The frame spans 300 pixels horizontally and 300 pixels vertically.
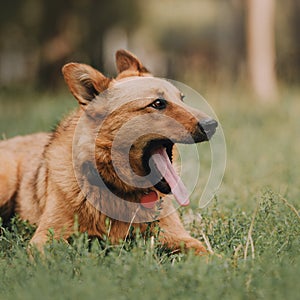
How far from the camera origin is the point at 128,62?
487cm

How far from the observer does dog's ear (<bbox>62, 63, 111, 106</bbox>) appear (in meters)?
4.08

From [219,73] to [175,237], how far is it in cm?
1060

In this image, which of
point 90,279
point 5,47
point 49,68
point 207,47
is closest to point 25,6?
point 49,68

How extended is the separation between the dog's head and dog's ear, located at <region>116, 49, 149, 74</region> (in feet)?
2.13

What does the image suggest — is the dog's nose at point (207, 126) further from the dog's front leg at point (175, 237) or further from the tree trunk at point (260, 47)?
the tree trunk at point (260, 47)

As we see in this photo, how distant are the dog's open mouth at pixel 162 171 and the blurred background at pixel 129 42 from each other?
459 cm

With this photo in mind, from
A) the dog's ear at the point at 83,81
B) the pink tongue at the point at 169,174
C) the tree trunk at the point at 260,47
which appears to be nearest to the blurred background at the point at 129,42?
the tree trunk at the point at 260,47

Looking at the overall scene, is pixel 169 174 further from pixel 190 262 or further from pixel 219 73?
pixel 219 73

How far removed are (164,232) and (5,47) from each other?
2161 centimetres

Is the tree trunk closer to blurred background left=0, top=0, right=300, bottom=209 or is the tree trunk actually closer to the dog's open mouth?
blurred background left=0, top=0, right=300, bottom=209

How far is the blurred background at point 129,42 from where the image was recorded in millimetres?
12758

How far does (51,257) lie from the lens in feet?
10.9

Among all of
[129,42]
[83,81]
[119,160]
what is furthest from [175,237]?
[129,42]

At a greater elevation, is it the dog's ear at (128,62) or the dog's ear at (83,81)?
the dog's ear at (128,62)
